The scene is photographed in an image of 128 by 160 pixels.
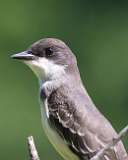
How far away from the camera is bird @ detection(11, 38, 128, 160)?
10234mm

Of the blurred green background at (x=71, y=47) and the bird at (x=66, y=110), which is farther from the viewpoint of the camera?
the blurred green background at (x=71, y=47)

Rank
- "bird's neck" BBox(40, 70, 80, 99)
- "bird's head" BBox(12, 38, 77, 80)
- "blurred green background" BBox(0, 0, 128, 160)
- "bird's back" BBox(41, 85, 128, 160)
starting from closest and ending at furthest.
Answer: "bird's back" BBox(41, 85, 128, 160)
"bird's neck" BBox(40, 70, 80, 99)
"bird's head" BBox(12, 38, 77, 80)
"blurred green background" BBox(0, 0, 128, 160)

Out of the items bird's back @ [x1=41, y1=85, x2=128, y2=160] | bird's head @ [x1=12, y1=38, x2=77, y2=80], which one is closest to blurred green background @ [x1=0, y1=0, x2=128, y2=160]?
bird's head @ [x1=12, y1=38, x2=77, y2=80]

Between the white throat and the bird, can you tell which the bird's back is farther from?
the white throat

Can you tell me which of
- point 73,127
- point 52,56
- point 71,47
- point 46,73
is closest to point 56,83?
point 46,73

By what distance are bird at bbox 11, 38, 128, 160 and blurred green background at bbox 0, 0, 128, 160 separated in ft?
17.0

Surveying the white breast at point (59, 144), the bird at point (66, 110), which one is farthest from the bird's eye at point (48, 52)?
the white breast at point (59, 144)

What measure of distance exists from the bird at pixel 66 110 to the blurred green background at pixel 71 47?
5185 millimetres

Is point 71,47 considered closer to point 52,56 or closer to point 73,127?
point 52,56

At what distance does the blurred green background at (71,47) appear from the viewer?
1734cm

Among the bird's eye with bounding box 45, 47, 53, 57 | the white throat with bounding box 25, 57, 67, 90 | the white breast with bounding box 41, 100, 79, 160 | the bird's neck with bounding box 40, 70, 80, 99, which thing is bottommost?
the white breast with bounding box 41, 100, 79, 160

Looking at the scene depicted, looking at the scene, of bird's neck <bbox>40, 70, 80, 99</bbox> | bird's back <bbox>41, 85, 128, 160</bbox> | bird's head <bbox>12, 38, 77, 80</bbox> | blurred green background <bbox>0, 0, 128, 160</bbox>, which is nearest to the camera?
bird's back <bbox>41, 85, 128, 160</bbox>

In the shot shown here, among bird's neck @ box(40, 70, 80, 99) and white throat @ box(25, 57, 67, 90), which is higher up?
white throat @ box(25, 57, 67, 90)

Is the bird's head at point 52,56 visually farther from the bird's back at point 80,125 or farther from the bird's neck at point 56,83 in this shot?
the bird's back at point 80,125
